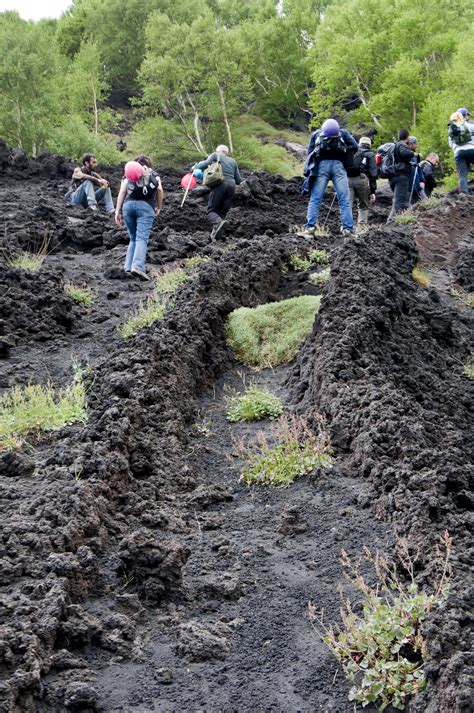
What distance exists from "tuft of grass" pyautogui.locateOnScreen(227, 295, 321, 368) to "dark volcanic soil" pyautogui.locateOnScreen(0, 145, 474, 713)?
0.67 ft

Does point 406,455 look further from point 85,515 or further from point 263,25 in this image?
point 263,25

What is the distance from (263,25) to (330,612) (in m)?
56.8

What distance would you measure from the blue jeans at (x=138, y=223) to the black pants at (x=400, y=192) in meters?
5.76

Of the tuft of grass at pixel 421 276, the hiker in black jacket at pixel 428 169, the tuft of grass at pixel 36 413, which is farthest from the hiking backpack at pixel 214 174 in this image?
the tuft of grass at pixel 36 413

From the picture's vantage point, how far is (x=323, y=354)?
7262 millimetres

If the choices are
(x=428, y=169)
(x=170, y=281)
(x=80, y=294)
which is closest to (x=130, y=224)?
(x=170, y=281)

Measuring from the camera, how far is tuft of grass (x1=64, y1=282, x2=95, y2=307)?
1089cm

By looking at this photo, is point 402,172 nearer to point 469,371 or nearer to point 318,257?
point 318,257

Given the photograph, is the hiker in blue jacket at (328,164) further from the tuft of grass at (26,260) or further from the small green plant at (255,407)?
the small green plant at (255,407)

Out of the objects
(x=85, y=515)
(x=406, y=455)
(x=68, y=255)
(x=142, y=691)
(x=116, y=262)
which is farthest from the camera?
(x=68, y=255)

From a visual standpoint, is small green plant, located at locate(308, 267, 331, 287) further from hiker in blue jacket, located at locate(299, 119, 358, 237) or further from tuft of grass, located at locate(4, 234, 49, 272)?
tuft of grass, located at locate(4, 234, 49, 272)

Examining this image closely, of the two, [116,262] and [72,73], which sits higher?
[72,73]

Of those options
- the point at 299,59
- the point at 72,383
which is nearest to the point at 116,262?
the point at 72,383

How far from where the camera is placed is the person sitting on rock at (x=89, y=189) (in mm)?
17469
